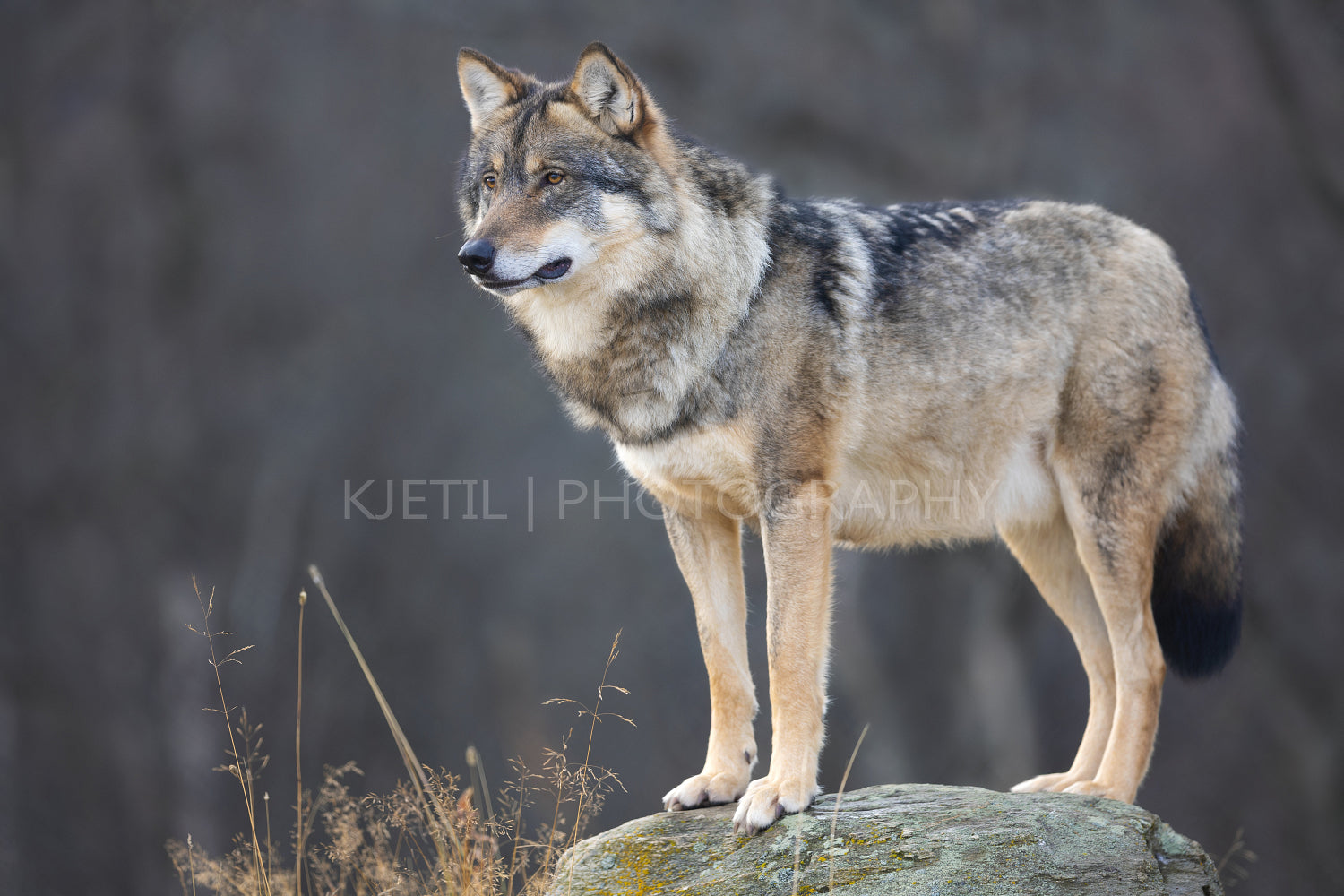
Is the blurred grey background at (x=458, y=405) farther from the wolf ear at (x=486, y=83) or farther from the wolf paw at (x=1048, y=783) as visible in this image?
the wolf ear at (x=486, y=83)

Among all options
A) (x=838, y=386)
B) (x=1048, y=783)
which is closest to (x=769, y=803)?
(x=838, y=386)

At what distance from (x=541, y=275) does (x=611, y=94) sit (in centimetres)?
56

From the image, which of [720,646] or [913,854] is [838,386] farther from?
[913,854]

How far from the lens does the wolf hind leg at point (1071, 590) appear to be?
3422mm

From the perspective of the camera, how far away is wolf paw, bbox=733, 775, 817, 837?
2533 mm

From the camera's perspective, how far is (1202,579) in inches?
136

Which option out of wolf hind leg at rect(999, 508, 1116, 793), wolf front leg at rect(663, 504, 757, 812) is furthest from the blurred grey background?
wolf front leg at rect(663, 504, 757, 812)

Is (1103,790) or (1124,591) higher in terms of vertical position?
(1124,591)

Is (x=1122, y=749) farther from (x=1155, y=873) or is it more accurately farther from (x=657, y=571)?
(x=657, y=571)

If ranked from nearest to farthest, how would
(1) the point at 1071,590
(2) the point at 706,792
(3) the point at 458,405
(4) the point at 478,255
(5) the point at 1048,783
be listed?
1. (4) the point at 478,255
2. (2) the point at 706,792
3. (5) the point at 1048,783
4. (1) the point at 1071,590
5. (3) the point at 458,405

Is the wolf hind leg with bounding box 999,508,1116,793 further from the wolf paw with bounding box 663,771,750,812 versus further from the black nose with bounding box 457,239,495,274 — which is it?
the black nose with bounding box 457,239,495,274

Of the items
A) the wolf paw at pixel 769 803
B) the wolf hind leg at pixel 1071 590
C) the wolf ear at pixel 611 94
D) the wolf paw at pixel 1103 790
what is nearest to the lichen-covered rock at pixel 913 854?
the wolf paw at pixel 769 803

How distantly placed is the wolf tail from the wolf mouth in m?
2.11

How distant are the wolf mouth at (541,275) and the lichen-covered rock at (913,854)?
4.74ft
